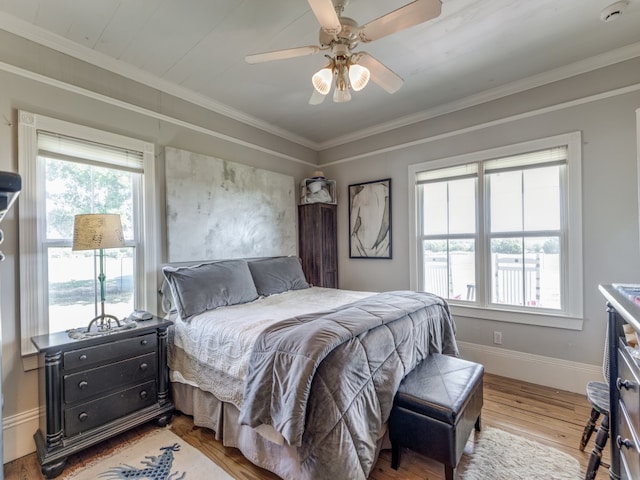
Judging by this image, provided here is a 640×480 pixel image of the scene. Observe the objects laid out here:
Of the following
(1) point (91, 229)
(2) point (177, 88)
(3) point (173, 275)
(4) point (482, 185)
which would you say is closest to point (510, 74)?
(4) point (482, 185)

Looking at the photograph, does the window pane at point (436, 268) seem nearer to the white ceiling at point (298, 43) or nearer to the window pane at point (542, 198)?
the window pane at point (542, 198)

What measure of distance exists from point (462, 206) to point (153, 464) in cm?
334

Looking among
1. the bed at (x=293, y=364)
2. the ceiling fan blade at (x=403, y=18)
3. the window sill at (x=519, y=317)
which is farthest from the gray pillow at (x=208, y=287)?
the window sill at (x=519, y=317)

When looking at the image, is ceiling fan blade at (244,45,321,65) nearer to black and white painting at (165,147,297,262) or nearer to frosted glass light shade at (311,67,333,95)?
frosted glass light shade at (311,67,333,95)

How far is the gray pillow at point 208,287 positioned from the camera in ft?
8.00

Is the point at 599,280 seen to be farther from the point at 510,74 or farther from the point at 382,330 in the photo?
the point at 382,330

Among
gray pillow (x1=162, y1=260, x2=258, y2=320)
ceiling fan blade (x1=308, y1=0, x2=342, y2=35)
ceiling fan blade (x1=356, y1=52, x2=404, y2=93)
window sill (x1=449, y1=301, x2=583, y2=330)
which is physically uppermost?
ceiling fan blade (x1=308, y1=0, x2=342, y2=35)

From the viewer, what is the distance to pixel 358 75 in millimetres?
1941

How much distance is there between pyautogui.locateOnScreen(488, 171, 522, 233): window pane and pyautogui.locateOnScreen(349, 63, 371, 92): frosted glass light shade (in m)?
1.91

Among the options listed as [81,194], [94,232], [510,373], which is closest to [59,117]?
[81,194]

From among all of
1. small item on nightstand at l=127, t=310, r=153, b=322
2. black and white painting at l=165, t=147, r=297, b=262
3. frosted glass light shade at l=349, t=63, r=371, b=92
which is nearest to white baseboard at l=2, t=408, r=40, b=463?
small item on nightstand at l=127, t=310, r=153, b=322

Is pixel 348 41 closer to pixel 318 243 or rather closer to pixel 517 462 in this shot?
pixel 318 243

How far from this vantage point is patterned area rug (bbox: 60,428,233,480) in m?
1.82

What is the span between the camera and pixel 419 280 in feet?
12.0
